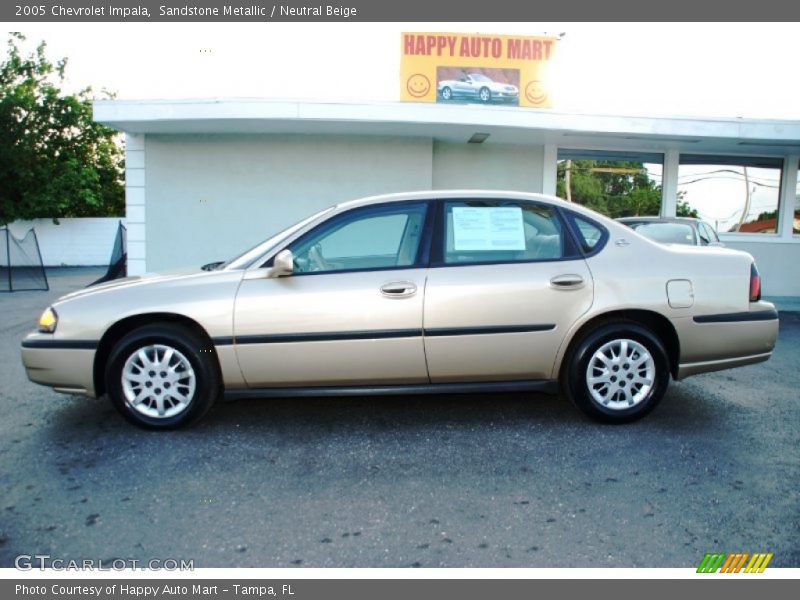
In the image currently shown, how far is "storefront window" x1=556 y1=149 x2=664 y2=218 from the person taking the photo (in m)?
12.0

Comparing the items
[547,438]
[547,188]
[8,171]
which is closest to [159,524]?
[547,438]

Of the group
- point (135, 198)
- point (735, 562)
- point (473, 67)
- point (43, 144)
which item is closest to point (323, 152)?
point (135, 198)

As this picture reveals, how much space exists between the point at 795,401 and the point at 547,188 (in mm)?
7357

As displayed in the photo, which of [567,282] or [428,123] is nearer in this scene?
[567,282]

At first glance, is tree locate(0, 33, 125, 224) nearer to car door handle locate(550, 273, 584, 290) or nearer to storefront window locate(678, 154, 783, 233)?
storefront window locate(678, 154, 783, 233)

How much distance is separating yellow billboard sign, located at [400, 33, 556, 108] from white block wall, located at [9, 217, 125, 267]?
13196mm

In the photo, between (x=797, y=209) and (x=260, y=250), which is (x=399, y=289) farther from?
(x=797, y=209)

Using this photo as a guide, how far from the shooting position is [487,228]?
14.3 ft

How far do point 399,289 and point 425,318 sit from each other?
Result: 0.25 m

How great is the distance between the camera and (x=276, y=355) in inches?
160

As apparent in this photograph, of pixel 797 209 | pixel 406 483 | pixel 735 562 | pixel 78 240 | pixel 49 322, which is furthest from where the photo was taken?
pixel 78 240

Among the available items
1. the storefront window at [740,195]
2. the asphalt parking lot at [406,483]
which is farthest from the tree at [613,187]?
the asphalt parking lot at [406,483]

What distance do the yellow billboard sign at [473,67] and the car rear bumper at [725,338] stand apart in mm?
11422

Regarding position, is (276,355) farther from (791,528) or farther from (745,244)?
(745,244)
